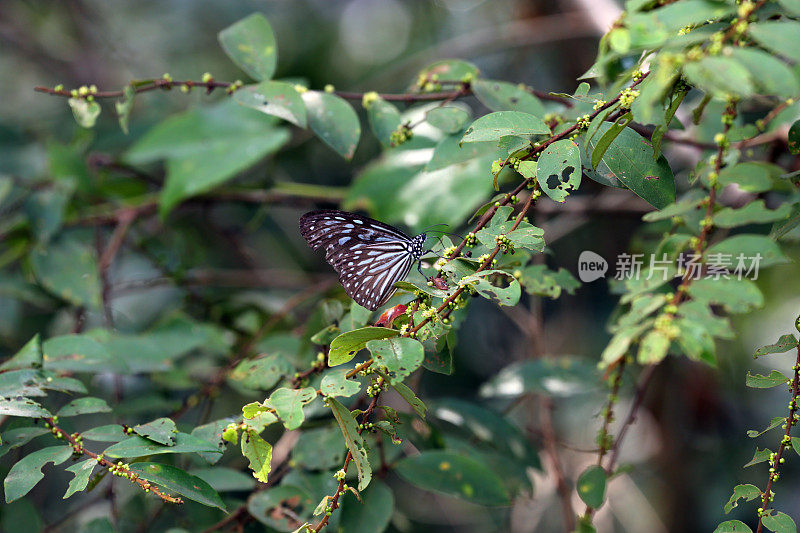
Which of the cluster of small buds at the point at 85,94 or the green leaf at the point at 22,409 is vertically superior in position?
the cluster of small buds at the point at 85,94

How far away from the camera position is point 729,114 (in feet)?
2.10

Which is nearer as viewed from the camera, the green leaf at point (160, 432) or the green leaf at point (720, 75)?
the green leaf at point (720, 75)

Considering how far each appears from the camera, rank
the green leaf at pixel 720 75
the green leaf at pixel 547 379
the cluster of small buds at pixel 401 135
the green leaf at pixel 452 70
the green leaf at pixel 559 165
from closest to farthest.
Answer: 1. the green leaf at pixel 720 75
2. the green leaf at pixel 559 165
3. the cluster of small buds at pixel 401 135
4. the green leaf at pixel 452 70
5. the green leaf at pixel 547 379

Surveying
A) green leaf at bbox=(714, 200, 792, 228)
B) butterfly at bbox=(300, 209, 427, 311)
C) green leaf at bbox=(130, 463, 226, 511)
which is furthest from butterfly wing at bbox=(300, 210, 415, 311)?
green leaf at bbox=(714, 200, 792, 228)

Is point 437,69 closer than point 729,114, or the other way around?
point 729,114

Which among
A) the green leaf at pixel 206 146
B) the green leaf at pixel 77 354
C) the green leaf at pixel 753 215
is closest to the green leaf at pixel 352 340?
the green leaf at pixel 753 215

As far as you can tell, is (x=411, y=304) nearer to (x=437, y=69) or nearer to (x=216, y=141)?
(x=437, y=69)

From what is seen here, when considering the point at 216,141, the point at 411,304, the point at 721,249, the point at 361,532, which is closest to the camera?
the point at 721,249

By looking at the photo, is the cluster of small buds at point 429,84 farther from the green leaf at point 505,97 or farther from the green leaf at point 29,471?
the green leaf at point 29,471

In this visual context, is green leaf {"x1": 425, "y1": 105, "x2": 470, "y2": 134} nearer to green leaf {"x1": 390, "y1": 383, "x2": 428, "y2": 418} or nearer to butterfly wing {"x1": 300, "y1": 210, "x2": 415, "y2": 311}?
butterfly wing {"x1": 300, "y1": 210, "x2": 415, "y2": 311}

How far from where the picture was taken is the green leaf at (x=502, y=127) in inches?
29.3

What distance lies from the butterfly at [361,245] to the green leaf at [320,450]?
30 cm

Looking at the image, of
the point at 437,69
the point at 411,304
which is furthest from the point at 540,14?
the point at 411,304

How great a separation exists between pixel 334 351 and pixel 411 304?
→ 0.12 meters
